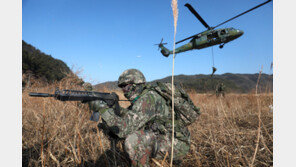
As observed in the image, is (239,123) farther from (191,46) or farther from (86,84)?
(191,46)

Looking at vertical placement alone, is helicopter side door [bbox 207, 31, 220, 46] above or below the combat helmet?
above

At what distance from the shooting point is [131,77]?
2.70 metres

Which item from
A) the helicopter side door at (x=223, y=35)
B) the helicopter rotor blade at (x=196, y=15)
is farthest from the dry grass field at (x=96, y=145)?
the helicopter rotor blade at (x=196, y=15)

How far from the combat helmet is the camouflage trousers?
1026 millimetres

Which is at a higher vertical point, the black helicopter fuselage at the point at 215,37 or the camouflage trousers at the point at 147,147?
the black helicopter fuselage at the point at 215,37

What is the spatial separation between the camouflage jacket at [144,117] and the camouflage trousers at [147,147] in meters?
0.12

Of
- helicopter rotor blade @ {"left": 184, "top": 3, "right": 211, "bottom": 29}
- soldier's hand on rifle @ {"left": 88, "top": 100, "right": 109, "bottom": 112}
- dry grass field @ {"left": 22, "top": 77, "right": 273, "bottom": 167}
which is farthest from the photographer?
helicopter rotor blade @ {"left": 184, "top": 3, "right": 211, "bottom": 29}

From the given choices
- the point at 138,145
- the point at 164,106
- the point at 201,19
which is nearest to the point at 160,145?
the point at 138,145

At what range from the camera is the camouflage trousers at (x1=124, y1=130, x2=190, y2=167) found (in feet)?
5.99

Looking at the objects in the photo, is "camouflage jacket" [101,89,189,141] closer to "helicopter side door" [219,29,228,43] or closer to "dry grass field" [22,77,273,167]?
"dry grass field" [22,77,273,167]

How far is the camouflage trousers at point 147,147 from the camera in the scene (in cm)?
183

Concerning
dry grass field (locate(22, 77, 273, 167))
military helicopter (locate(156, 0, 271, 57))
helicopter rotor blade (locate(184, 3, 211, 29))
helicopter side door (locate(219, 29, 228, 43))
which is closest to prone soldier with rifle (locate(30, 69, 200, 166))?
dry grass field (locate(22, 77, 273, 167))

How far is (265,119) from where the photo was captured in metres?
3.78

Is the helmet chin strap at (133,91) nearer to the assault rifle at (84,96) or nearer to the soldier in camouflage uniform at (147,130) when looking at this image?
the assault rifle at (84,96)
